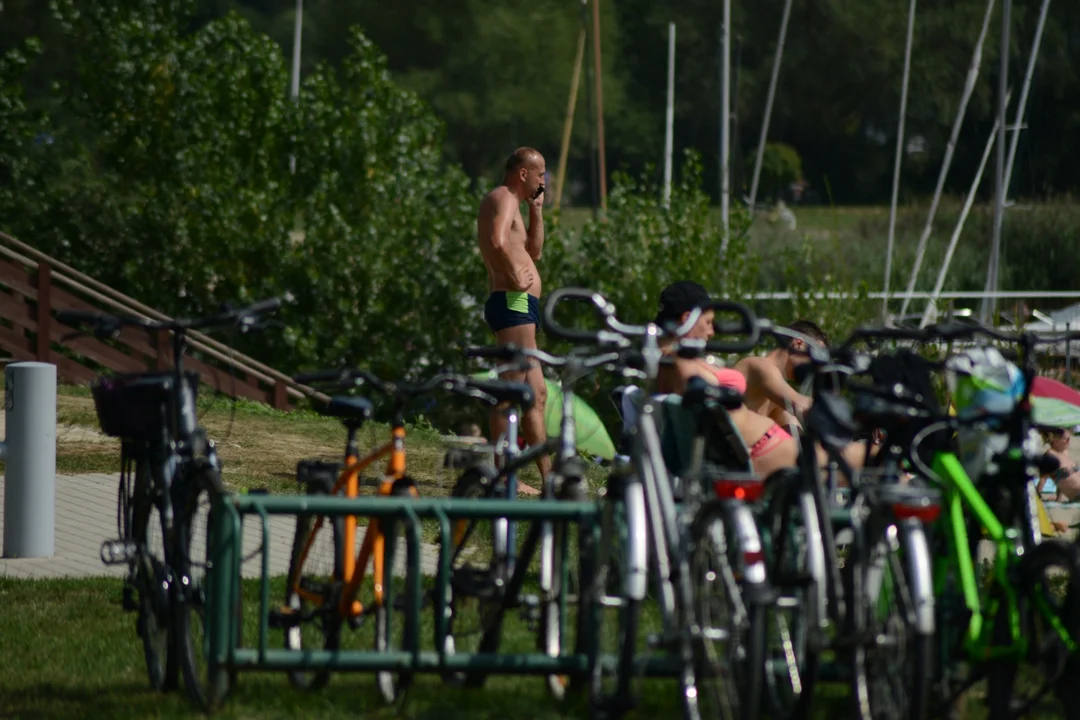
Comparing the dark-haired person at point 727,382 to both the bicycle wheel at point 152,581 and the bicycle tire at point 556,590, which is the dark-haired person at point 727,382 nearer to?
the bicycle tire at point 556,590

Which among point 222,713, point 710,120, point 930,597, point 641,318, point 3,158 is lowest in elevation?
point 222,713

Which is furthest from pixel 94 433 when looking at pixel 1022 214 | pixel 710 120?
pixel 710 120

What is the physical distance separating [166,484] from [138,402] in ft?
0.92

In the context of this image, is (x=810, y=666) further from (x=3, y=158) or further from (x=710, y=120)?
(x=710, y=120)

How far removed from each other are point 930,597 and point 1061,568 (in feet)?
1.70

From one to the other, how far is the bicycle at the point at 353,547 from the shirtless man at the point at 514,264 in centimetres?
382

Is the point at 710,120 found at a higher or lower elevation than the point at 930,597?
higher

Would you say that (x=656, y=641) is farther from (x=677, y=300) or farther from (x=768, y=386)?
(x=768, y=386)

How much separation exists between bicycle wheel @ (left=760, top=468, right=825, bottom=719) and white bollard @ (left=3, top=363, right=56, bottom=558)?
4219 millimetres

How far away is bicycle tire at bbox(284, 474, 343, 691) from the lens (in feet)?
19.1

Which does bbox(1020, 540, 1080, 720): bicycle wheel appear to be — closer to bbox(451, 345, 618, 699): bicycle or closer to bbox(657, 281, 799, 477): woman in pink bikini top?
bbox(451, 345, 618, 699): bicycle

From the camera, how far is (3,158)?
2052cm

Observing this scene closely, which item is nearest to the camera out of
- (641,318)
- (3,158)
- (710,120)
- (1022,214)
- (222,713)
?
(222,713)

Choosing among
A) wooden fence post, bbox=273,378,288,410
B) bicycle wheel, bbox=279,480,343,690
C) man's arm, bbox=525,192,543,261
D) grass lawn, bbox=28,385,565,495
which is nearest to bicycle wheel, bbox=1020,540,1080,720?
bicycle wheel, bbox=279,480,343,690
